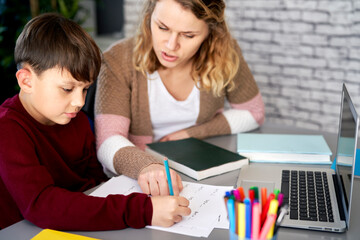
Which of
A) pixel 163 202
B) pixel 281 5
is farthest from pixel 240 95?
pixel 281 5

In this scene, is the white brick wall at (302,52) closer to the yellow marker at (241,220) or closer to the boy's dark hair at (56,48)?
the boy's dark hair at (56,48)

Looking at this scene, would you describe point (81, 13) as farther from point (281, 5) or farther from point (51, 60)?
point (51, 60)

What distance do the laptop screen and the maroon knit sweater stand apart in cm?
43

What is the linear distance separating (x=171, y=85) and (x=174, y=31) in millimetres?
290

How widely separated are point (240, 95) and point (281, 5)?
1.84 meters

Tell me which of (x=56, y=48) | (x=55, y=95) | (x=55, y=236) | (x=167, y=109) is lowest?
(x=55, y=236)

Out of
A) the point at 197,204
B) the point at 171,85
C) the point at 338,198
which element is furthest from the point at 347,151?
the point at 171,85

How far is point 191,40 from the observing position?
4.33 ft

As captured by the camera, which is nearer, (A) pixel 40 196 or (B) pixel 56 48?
(A) pixel 40 196

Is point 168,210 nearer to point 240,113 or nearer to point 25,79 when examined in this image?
point 25,79

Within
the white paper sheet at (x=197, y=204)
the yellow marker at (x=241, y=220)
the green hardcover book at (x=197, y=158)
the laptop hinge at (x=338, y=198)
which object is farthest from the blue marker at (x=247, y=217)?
the green hardcover book at (x=197, y=158)

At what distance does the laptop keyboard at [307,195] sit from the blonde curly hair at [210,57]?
1.65 ft

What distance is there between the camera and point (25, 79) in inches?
39.8

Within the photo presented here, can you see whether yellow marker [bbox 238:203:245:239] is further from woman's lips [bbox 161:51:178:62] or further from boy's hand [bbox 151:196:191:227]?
woman's lips [bbox 161:51:178:62]
